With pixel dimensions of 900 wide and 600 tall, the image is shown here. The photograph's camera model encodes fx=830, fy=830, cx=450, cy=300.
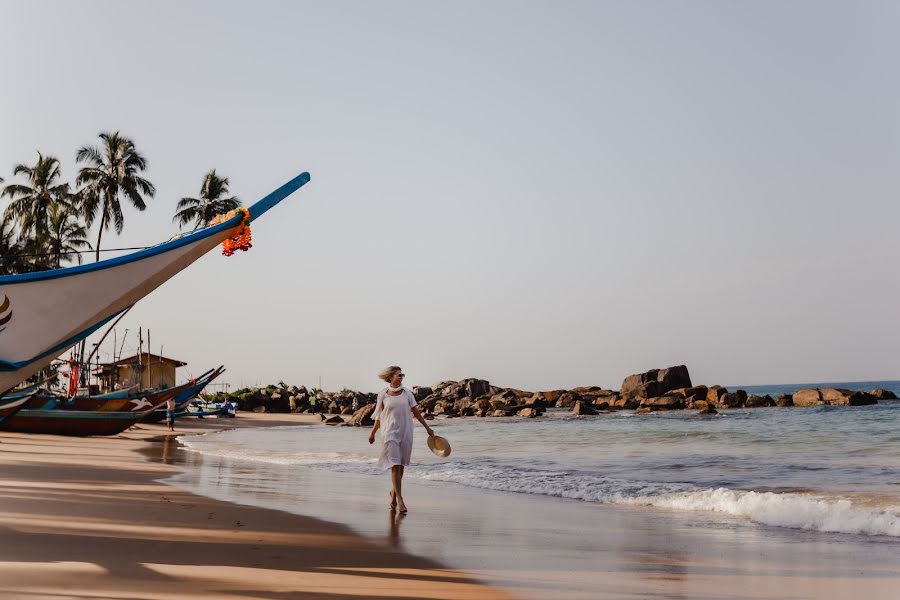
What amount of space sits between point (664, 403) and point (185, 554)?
179ft

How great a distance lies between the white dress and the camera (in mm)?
10336

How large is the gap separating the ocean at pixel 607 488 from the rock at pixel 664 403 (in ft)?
103

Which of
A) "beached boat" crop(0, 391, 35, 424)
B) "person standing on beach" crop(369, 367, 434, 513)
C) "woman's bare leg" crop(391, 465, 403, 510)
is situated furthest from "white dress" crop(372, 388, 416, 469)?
"beached boat" crop(0, 391, 35, 424)

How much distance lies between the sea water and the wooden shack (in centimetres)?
2416

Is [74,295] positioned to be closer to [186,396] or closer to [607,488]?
[607,488]

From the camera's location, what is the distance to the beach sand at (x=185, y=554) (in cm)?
573

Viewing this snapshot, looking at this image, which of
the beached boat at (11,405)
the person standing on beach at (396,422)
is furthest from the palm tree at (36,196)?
the person standing on beach at (396,422)

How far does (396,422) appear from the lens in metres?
10.3

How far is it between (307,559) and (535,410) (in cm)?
4877

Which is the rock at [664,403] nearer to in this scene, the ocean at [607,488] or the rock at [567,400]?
the rock at [567,400]

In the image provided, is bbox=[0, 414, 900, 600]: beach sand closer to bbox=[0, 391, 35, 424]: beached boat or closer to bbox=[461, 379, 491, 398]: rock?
bbox=[0, 391, 35, 424]: beached boat

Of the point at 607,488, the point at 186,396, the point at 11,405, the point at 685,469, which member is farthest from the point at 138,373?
the point at 607,488

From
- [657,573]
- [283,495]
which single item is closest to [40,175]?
[283,495]

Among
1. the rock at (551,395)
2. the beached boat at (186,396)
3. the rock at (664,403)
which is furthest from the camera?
the rock at (551,395)
